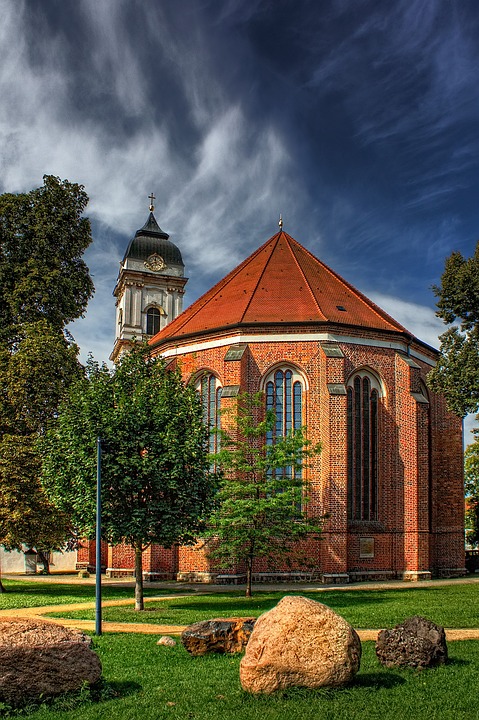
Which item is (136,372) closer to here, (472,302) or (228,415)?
(228,415)

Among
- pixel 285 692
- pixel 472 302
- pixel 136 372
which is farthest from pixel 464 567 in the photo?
pixel 285 692

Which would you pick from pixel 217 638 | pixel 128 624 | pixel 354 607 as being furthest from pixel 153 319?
pixel 217 638

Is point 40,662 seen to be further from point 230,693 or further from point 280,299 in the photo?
point 280,299

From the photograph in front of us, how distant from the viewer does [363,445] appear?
30172 millimetres

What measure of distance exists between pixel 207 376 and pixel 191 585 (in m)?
8.49

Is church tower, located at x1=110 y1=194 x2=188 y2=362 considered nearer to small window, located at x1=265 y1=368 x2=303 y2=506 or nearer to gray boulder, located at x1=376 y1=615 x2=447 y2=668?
small window, located at x1=265 y1=368 x2=303 y2=506

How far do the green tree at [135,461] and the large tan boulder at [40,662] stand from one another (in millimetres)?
9569

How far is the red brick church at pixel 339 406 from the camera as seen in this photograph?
2866 cm

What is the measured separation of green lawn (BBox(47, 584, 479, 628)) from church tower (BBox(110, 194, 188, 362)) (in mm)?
27628

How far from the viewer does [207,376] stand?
31.5m

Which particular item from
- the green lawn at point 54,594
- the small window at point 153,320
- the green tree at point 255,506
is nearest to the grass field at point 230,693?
the green lawn at point 54,594

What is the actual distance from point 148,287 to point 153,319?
212 centimetres

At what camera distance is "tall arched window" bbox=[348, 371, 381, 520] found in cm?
2962

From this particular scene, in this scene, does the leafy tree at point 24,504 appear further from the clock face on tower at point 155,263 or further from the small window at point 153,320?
the clock face on tower at point 155,263
